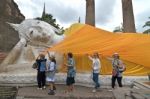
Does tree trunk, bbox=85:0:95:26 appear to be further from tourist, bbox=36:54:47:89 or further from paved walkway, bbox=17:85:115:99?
tourist, bbox=36:54:47:89

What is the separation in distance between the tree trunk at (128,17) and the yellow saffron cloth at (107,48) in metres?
2.88

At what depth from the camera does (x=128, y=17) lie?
20562mm

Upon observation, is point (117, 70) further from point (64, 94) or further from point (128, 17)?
point (128, 17)

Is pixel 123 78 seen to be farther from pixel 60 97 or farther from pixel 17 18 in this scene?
pixel 17 18

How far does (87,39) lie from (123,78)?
2420 mm

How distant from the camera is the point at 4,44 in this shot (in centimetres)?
2375

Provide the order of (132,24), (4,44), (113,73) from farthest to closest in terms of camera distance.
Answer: (4,44)
(132,24)
(113,73)

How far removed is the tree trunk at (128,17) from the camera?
20.5 metres

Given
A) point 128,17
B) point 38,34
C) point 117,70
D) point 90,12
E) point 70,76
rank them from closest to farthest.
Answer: point 70,76
point 117,70
point 38,34
point 128,17
point 90,12

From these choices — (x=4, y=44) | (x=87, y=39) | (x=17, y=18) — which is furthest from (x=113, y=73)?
(x=17, y=18)

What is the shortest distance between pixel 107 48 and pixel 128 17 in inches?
164

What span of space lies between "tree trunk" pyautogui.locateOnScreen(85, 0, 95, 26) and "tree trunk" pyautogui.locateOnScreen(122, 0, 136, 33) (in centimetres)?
265

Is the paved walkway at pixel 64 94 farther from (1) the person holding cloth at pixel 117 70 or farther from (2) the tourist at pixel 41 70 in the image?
(1) the person holding cloth at pixel 117 70

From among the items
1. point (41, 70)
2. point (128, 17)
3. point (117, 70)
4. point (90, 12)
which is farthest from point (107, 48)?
point (90, 12)
